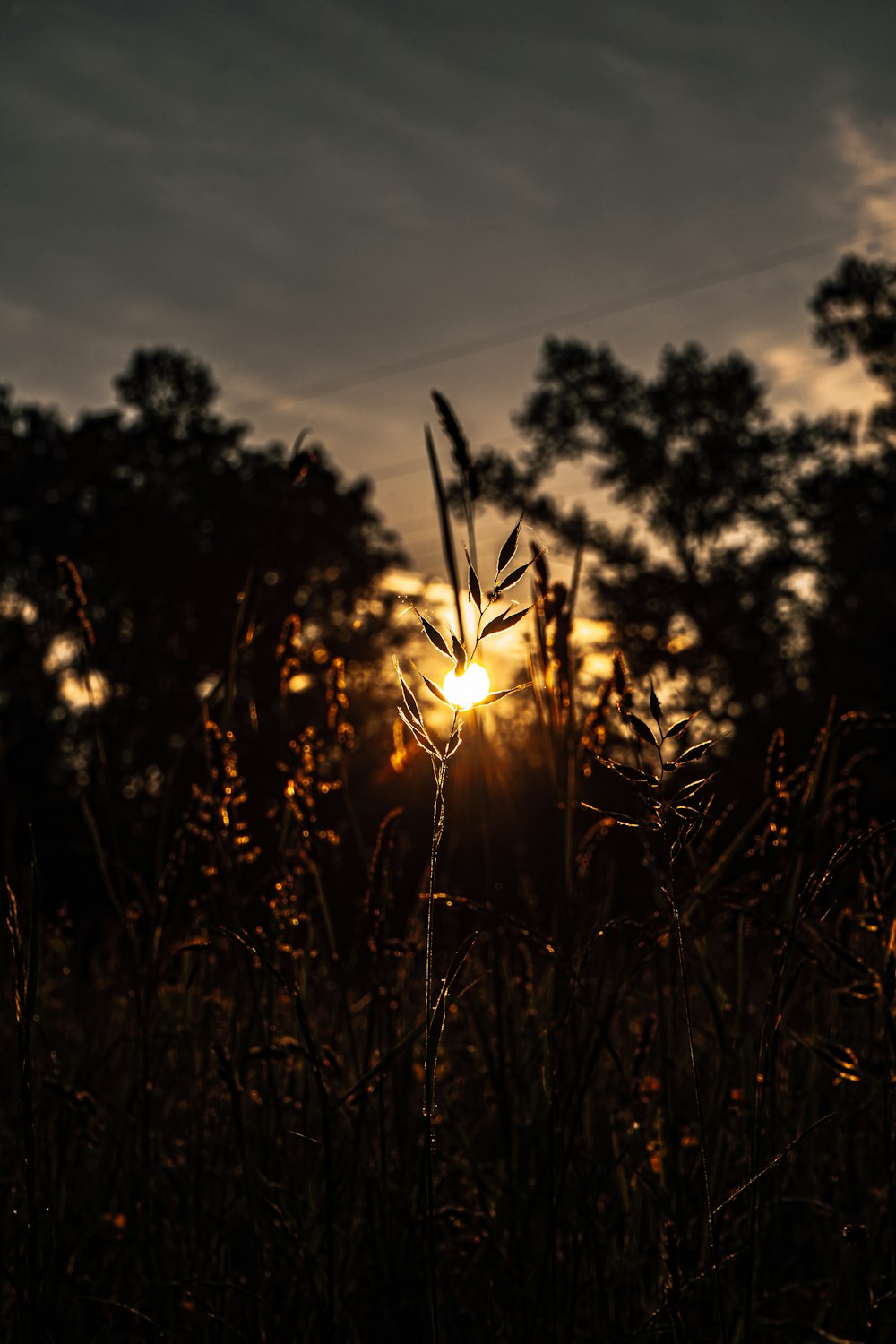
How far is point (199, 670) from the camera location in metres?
24.2

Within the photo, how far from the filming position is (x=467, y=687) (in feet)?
2.38

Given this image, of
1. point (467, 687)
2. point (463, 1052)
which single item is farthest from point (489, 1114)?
point (467, 687)

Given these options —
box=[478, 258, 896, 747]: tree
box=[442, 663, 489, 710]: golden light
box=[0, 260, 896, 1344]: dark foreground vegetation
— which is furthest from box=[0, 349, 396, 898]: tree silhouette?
box=[442, 663, 489, 710]: golden light

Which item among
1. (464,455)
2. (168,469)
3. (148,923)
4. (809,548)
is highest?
(168,469)

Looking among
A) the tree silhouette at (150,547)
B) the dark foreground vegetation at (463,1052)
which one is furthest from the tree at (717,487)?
the dark foreground vegetation at (463,1052)

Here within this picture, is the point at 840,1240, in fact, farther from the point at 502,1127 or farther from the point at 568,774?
the point at 568,774

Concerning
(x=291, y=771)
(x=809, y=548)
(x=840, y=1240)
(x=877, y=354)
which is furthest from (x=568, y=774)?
(x=809, y=548)

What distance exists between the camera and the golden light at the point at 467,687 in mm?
708

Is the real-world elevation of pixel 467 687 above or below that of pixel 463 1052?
above

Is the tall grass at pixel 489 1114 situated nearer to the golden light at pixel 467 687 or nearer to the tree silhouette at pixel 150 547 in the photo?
the golden light at pixel 467 687

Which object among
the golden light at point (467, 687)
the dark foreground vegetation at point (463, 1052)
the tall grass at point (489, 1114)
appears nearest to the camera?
the golden light at point (467, 687)

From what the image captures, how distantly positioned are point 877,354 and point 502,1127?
23.6m

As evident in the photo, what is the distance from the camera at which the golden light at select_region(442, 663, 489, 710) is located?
0.71m

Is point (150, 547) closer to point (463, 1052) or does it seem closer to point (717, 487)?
point (717, 487)
